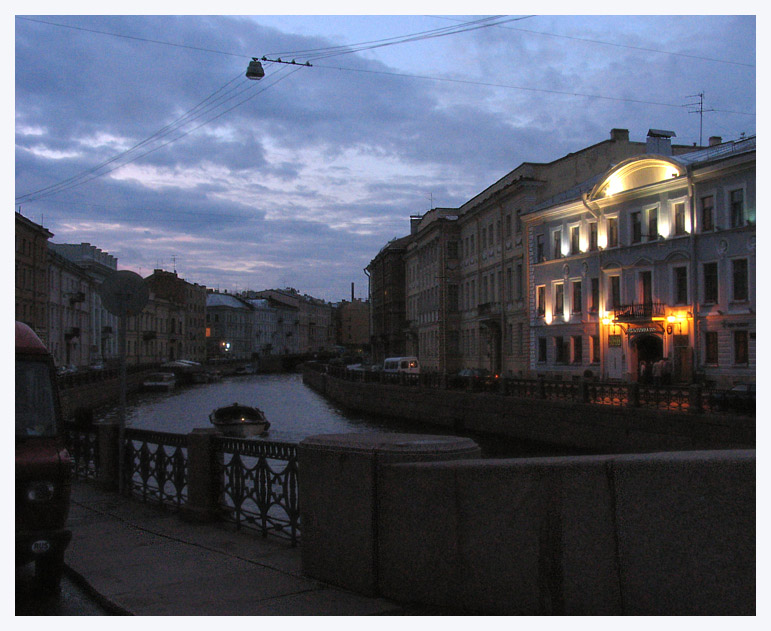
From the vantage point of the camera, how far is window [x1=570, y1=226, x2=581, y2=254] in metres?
35.9

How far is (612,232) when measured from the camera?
33.6 meters

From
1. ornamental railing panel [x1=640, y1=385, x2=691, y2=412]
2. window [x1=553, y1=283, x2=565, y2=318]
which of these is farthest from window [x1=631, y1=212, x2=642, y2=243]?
ornamental railing panel [x1=640, y1=385, x2=691, y2=412]

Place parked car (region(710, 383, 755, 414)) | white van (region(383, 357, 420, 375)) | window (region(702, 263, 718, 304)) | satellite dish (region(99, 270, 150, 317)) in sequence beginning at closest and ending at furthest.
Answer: satellite dish (region(99, 270, 150, 317))
parked car (region(710, 383, 755, 414))
window (region(702, 263, 718, 304))
white van (region(383, 357, 420, 375))

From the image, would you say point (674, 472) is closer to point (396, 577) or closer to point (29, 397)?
point (396, 577)

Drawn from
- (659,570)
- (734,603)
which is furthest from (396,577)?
(734,603)

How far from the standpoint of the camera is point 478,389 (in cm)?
3309

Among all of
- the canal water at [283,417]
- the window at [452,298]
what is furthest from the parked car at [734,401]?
the window at [452,298]

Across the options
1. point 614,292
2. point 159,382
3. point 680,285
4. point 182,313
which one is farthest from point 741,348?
point 182,313

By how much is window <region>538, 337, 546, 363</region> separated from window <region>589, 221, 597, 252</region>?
570 cm

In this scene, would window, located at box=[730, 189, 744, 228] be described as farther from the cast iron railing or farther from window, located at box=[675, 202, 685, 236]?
the cast iron railing

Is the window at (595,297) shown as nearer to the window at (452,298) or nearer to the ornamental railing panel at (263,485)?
the window at (452,298)

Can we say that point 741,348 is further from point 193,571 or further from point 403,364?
point 403,364

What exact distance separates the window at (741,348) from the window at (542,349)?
41.4 feet

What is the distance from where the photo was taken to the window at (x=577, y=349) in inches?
1395
